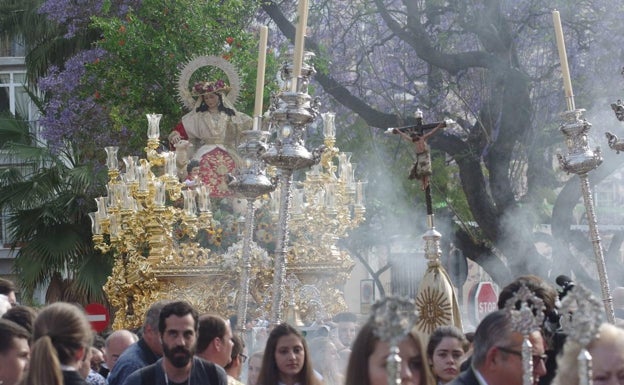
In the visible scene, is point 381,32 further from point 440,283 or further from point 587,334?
point 587,334

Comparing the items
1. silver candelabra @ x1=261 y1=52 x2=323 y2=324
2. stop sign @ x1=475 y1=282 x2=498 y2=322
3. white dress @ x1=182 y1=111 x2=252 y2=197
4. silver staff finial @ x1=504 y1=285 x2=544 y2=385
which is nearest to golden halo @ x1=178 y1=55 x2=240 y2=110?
white dress @ x1=182 y1=111 x2=252 y2=197

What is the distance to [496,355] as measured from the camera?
217 inches

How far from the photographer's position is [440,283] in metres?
9.19

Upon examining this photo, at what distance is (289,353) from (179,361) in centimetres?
61

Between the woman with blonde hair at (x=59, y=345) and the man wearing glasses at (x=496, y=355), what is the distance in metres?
1.62

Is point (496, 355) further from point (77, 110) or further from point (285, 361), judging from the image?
point (77, 110)

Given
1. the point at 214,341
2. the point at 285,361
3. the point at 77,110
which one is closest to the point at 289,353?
the point at 285,361

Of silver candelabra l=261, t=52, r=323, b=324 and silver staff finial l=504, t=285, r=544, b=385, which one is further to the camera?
silver candelabra l=261, t=52, r=323, b=324

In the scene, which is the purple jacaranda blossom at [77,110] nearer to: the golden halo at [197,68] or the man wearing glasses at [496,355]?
the golden halo at [197,68]

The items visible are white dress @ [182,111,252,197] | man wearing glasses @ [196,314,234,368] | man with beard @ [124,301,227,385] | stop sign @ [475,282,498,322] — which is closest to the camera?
man with beard @ [124,301,227,385]

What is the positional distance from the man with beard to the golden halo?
8553 mm

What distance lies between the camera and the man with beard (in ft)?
24.3

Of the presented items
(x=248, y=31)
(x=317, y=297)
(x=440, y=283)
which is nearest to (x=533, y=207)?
(x=248, y=31)

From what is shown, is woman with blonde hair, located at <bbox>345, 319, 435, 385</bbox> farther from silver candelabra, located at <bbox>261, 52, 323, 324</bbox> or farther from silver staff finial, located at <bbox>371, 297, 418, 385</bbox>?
silver candelabra, located at <bbox>261, 52, 323, 324</bbox>
